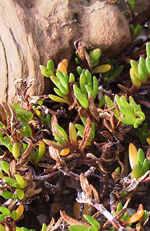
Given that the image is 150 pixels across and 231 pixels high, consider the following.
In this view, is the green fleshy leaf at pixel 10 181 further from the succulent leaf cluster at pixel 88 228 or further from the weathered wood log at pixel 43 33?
the weathered wood log at pixel 43 33

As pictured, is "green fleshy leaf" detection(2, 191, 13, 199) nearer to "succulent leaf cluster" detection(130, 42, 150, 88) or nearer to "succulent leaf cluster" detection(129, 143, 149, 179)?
"succulent leaf cluster" detection(129, 143, 149, 179)

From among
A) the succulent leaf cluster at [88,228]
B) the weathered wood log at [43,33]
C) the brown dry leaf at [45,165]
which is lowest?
the succulent leaf cluster at [88,228]

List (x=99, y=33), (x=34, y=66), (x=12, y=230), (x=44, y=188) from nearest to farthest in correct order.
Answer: (x=12, y=230) < (x=44, y=188) < (x=34, y=66) < (x=99, y=33)

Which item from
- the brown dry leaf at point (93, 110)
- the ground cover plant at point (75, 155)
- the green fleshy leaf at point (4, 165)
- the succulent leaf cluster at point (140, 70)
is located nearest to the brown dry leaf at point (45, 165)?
the ground cover plant at point (75, 155)

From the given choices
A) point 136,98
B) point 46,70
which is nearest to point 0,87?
point 46,70

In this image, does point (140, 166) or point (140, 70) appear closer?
point (140, 166)

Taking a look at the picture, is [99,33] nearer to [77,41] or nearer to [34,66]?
[77,41]

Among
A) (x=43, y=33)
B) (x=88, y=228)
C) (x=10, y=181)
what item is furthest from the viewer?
(x=43, y=33)

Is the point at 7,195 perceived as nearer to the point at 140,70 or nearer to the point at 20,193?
the point at 20,193

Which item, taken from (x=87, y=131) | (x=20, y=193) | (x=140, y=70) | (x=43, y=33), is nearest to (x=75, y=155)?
(x=87, y=131)
